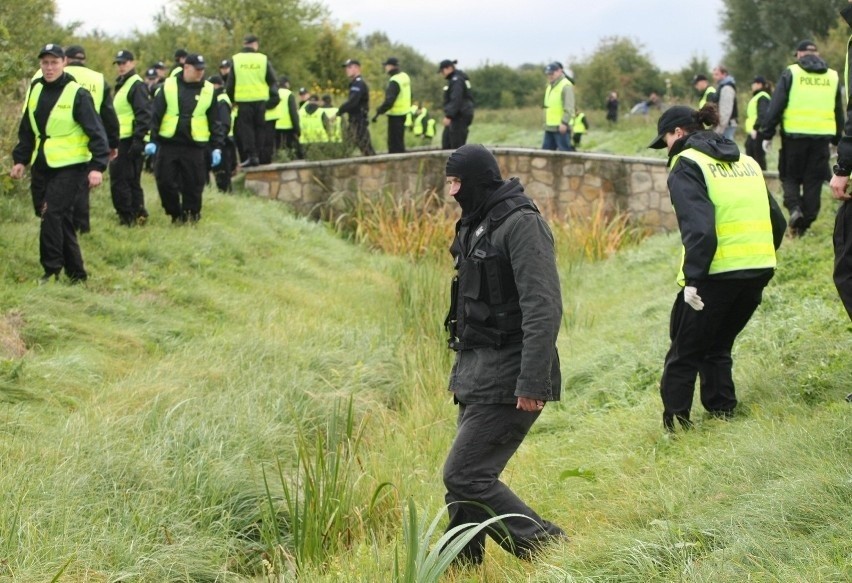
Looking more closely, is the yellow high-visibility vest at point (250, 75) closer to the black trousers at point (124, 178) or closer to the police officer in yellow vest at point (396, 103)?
the police officer in yellow vest at point (396, 103)

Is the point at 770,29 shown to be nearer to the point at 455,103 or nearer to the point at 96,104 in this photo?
the point at 455,103

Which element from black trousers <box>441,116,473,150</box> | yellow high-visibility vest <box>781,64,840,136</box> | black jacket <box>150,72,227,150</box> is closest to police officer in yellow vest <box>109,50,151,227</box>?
black jacket <box>150,72,227,150</box>

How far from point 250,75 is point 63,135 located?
6.64 m

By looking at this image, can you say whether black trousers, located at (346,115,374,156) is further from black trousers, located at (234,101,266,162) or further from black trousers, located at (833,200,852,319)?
black trousers, located at (833,200,852,319)

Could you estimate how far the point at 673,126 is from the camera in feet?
21.4

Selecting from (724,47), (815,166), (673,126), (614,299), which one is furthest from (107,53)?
(724,47)

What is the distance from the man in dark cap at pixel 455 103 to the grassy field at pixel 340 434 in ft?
23.3

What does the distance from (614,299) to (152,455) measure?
23.2 ft

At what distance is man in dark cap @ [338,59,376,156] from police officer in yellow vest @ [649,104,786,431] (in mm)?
A: 12634

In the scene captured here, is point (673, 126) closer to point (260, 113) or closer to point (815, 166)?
point (815, 166)

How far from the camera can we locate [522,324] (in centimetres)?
491

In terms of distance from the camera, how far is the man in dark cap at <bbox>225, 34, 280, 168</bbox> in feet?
53.6

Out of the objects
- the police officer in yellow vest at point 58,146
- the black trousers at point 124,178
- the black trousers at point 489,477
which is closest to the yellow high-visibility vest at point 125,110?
the black trousers at point 124,178

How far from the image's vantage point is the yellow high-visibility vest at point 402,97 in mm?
18453
